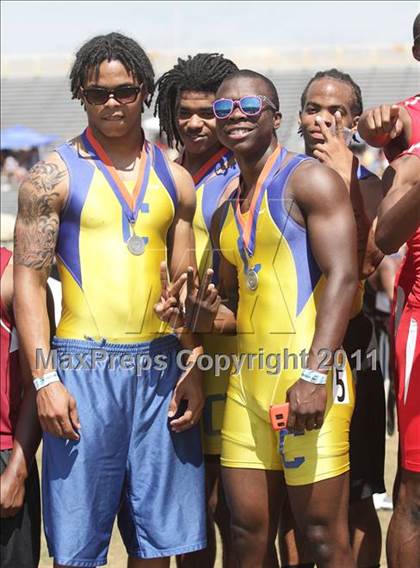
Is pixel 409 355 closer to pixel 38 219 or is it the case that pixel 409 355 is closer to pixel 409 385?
pixel 409 385

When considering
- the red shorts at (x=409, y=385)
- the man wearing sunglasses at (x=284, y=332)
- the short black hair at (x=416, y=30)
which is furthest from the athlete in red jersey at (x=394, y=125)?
the red shorts at (x=409, y=385)

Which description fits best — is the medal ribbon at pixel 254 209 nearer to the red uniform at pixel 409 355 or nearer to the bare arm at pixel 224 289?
the bare arm at pixel 224 289

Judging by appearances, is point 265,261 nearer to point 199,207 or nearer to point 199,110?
point 199,207

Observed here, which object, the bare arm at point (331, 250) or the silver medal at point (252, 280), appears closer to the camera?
the bare arm at point (331, 250)

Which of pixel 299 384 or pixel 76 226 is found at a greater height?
pixel 76 226

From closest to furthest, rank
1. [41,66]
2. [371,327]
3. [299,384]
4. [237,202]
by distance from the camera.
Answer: [299,384]
[237,202]
[371,327]
[41,66]

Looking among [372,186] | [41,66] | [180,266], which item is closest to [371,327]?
[372,186]

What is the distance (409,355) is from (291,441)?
0.60 meters

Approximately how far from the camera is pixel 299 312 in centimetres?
438

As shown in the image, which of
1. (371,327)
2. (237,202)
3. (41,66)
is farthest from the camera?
(41,66)

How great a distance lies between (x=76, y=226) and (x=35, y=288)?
30 centimetres

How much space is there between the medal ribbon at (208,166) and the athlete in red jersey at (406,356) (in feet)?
3.64

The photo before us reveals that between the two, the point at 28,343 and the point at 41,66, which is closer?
→ the point at 28,343

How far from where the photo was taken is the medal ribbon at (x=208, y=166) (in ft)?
17.4
